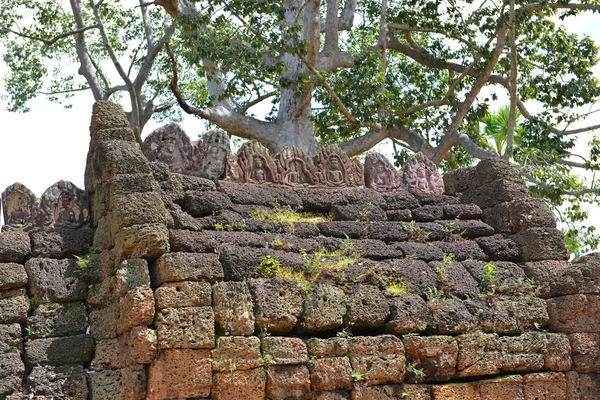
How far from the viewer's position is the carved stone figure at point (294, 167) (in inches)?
302

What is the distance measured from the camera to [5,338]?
5977 mm

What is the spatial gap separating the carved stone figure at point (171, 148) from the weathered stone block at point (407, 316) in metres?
2.08

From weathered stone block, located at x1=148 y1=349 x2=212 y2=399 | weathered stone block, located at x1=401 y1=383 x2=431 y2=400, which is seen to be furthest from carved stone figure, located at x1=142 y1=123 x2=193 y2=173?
weathered stone block, located at x1=401 y1=383 x2=431 y2=400

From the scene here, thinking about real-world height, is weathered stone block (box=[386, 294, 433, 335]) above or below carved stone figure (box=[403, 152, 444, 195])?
below

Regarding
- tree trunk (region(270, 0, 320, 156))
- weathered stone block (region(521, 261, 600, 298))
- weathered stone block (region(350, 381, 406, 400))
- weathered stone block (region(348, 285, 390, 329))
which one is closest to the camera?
A: weathered stone block (region(350, 381, 406, 400))

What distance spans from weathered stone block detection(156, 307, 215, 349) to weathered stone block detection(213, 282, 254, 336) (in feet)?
0.28

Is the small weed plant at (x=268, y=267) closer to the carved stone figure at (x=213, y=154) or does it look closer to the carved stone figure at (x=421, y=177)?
the carved stone figure at (x=213, y=154)

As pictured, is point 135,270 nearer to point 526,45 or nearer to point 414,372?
point 414,372

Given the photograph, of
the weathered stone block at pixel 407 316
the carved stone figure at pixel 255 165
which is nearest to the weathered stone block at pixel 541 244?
the weathered stone block at pixel 407 316

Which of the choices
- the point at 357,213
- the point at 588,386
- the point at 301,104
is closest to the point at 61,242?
the point at 357,213

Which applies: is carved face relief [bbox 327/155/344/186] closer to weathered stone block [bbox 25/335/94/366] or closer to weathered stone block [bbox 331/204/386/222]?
weathered stone block [bbox 331/204/386/222]

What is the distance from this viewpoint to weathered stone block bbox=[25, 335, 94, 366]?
603cm

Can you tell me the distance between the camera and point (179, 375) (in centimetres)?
568

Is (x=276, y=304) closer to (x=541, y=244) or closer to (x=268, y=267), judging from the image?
(x=268, y=267)
